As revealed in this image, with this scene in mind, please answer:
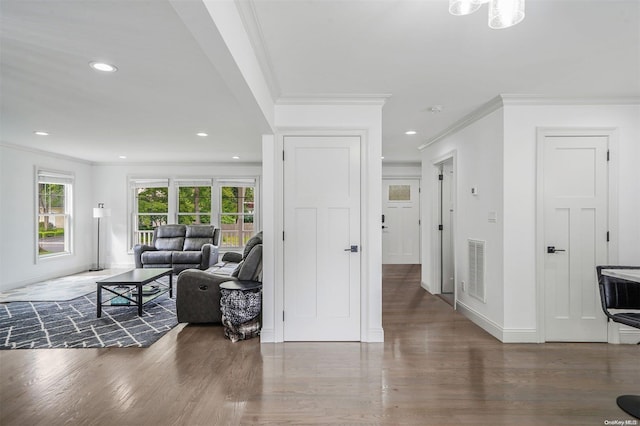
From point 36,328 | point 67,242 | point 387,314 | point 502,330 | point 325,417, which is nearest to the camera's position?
point 325,417

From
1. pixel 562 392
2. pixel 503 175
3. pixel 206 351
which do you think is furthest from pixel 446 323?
pixel 206 351

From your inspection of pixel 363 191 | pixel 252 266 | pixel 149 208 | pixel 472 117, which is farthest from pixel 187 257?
pixel 472 117

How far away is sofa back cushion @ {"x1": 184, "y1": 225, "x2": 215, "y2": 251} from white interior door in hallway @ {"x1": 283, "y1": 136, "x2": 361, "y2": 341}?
443 cm

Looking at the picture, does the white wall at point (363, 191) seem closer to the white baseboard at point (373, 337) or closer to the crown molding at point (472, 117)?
the white baseboard at point (373, 337)

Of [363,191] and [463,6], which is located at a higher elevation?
[463,6]

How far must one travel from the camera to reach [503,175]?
10.8 ft

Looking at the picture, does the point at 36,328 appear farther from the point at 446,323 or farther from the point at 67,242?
the point at 446,323

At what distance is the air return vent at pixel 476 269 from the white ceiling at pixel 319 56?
1.62 metres

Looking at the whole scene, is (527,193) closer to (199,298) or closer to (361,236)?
(361,236)

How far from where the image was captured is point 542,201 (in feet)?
10.7

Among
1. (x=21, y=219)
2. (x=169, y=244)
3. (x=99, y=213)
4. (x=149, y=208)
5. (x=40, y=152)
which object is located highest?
(x=40, y=152)

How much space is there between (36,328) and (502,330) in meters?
5.16

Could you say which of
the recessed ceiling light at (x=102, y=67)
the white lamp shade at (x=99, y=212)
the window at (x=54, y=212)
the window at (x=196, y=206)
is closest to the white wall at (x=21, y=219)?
the window at (x=54, y=212)

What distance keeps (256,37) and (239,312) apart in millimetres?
2544
